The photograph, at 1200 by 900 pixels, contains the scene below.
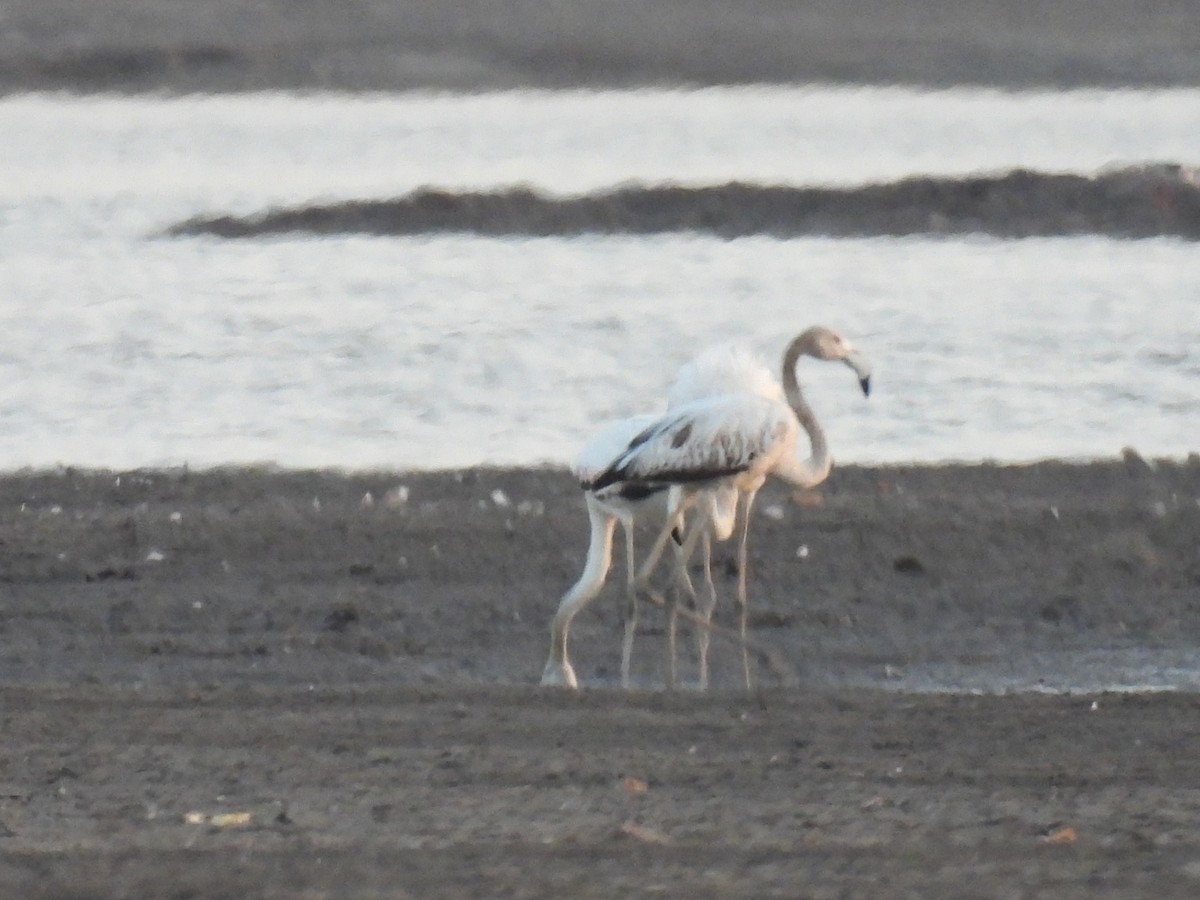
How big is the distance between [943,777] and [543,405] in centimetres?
830

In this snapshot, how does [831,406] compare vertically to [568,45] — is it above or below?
below

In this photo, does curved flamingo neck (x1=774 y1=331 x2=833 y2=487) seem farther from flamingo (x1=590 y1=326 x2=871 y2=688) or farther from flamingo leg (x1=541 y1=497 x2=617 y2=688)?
flamingo leg (x1=541 y1=497 x2=617 y2=688)

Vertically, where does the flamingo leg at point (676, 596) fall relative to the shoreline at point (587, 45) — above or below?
below

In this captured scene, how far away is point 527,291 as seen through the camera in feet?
64.3

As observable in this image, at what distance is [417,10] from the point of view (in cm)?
2994

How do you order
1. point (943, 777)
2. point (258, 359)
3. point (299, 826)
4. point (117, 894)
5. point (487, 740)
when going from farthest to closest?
1. point (258, 359)
2. point (487, 740)
3. point (943, 777)
4. point (299, 826)
5. point (117, 894)

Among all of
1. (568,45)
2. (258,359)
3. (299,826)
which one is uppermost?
(568,45)

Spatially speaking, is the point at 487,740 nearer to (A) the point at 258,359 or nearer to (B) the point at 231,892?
(B) the point at 231,892

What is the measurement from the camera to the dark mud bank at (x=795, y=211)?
924 inches

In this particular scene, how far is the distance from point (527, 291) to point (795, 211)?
490 cm

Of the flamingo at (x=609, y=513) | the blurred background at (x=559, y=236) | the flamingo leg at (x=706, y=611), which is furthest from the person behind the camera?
the blurred background at (x=559, y=236)

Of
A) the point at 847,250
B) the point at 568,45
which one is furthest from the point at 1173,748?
the point at 568,45

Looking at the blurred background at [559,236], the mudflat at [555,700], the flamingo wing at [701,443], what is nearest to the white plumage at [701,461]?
the flamingo wing at [701,443]

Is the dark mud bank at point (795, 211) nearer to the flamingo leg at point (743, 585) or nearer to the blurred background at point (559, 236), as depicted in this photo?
the blurred background at point (559, 236)
